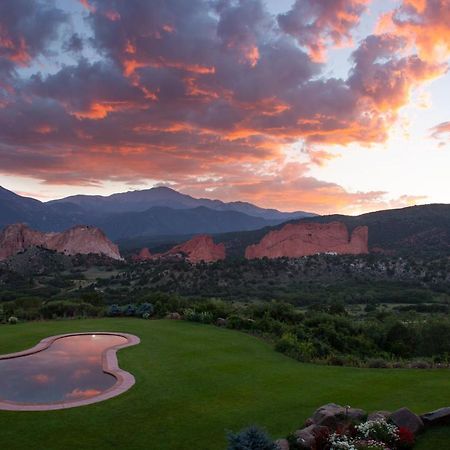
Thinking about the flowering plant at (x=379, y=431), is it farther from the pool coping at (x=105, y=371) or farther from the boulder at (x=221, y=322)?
the boulder at (x=221, y=322)

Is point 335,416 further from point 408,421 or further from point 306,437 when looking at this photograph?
point 408,421

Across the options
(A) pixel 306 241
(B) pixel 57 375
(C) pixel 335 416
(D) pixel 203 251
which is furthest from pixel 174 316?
(A) pixel 306 241

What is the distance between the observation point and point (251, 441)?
22.1ft

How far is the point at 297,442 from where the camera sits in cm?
764

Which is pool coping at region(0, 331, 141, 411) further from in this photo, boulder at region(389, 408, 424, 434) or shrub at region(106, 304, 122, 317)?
boulder at region(389, 408, 424, 434)

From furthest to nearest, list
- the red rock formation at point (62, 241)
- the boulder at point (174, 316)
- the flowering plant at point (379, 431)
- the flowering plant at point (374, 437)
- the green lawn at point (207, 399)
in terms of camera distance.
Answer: the red rock formation at point (62, 241)
the boulder at point (174, 316)
the green lawn at point (207, 399)
the flowering plant at point (379, 431)
the flowering plant at point (374, 437)

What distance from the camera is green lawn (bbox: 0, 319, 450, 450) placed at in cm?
862

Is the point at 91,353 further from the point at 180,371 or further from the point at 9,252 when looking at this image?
the point at 9,252

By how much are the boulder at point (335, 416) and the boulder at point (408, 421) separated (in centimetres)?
60

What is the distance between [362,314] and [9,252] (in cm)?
7010

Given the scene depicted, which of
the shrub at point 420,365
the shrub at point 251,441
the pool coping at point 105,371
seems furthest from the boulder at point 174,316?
the shrub at point 251,441

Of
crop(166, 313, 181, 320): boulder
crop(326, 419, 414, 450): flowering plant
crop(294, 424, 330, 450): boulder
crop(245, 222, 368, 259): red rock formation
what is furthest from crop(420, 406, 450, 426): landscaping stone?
crop(245, 222, 368, 259): red rock formation

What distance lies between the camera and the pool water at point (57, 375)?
36.4 ft

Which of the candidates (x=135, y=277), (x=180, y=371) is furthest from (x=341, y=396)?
(x=135, y=277)
